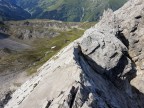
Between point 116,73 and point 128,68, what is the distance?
1836mm

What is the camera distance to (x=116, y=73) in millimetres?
35094

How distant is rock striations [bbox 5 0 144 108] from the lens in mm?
24516

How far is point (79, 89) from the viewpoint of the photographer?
77.8 feet

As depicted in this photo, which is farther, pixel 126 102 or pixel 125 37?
pixel 125 37

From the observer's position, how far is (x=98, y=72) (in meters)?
33.4

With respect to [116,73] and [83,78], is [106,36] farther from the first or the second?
[83,78]

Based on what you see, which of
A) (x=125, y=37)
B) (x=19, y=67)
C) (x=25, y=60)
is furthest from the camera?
(x=25, y=60)

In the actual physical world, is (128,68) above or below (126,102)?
above

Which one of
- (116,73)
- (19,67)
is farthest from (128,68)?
(19,67)

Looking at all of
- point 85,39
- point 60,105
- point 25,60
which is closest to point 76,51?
point 85,39

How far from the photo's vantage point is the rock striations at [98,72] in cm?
2452

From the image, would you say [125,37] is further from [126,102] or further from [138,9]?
[126,102]

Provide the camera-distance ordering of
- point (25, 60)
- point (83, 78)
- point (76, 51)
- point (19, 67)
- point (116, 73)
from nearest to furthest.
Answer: point (83, 78)
point (76, 51)
point (116, 73)
point (19, 67)
point (25, 60)

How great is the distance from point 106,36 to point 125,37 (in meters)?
7.20
